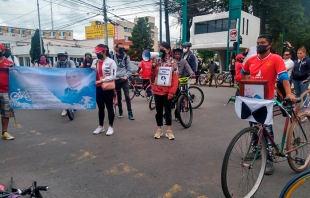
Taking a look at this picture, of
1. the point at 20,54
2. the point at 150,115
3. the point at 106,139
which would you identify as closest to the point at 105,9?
the point at 150,115

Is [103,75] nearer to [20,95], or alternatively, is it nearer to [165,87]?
[165,87]

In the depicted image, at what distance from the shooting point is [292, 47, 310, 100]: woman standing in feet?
23.1

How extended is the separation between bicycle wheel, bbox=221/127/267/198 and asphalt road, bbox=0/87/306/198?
0.18 m

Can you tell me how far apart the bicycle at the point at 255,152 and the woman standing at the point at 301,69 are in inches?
163

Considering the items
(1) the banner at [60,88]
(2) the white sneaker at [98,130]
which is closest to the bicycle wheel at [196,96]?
(2) the white sneaker at [98,130]

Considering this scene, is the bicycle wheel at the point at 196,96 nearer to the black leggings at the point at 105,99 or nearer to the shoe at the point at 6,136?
the black leggings at the point at 105,99

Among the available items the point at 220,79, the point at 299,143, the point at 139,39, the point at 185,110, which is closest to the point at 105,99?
the point at 185,110

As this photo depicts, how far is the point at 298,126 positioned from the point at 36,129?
524 cm

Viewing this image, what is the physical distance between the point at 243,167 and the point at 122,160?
1899mm

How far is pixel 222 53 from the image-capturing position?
3039cm

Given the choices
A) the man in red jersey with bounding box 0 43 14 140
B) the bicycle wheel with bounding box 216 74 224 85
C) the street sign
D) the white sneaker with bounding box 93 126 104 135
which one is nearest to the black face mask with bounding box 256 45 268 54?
the white sneaker with bounding box 93 126 104 135

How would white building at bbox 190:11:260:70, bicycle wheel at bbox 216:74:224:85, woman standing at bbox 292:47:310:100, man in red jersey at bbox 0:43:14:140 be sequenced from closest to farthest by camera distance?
man in red jersey at bbox 0:43:14:140 → woman standing at bbox 292:47:310:100 → bicycle wheel at bbox 216:74:224:85 → white building at bbox 190:11:260:70

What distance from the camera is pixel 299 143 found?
356cm

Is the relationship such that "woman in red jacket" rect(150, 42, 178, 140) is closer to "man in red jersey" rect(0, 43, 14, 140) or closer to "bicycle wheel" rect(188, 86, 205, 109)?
"man in red jersey" rect(0, 43, 14, 140)
